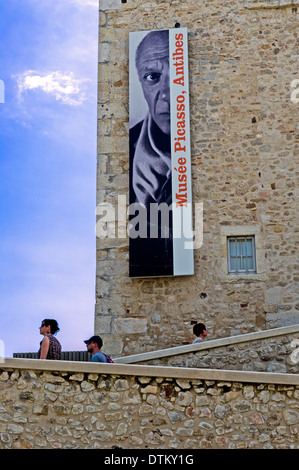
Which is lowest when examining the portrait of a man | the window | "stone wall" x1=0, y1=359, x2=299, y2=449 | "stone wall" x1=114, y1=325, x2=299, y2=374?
"stone wall" x1=0, y1=359, x2=299, y2=449

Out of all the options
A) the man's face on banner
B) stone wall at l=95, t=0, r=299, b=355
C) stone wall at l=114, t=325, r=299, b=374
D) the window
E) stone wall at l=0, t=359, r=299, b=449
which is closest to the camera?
stone wall at l=0, t=359, r=299, b=449

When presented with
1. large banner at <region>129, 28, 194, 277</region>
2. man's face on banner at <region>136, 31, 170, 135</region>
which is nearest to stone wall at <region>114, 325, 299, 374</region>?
large banner at <region>129, 28, 194, 277</region>

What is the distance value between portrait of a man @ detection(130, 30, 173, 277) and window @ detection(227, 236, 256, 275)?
1.01 m

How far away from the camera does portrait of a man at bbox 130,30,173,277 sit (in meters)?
10.9

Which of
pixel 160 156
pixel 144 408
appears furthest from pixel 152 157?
pixel 144 408

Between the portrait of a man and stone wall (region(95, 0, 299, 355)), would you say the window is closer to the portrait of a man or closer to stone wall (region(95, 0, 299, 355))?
stone wall (region(95, 0, 299, 355))

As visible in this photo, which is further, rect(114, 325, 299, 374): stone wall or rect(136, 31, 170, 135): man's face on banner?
rect(136, 31, 170, 135): man's face on banner

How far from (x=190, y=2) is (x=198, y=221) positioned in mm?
4227

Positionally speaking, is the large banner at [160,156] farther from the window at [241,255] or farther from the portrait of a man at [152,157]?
the window at [241,255]

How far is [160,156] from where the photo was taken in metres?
11.4

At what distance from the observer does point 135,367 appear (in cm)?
664

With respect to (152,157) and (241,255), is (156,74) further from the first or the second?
(241,255)

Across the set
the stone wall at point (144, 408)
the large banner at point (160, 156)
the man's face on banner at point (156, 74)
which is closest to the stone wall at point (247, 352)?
the stone wall at point (144, 408)
